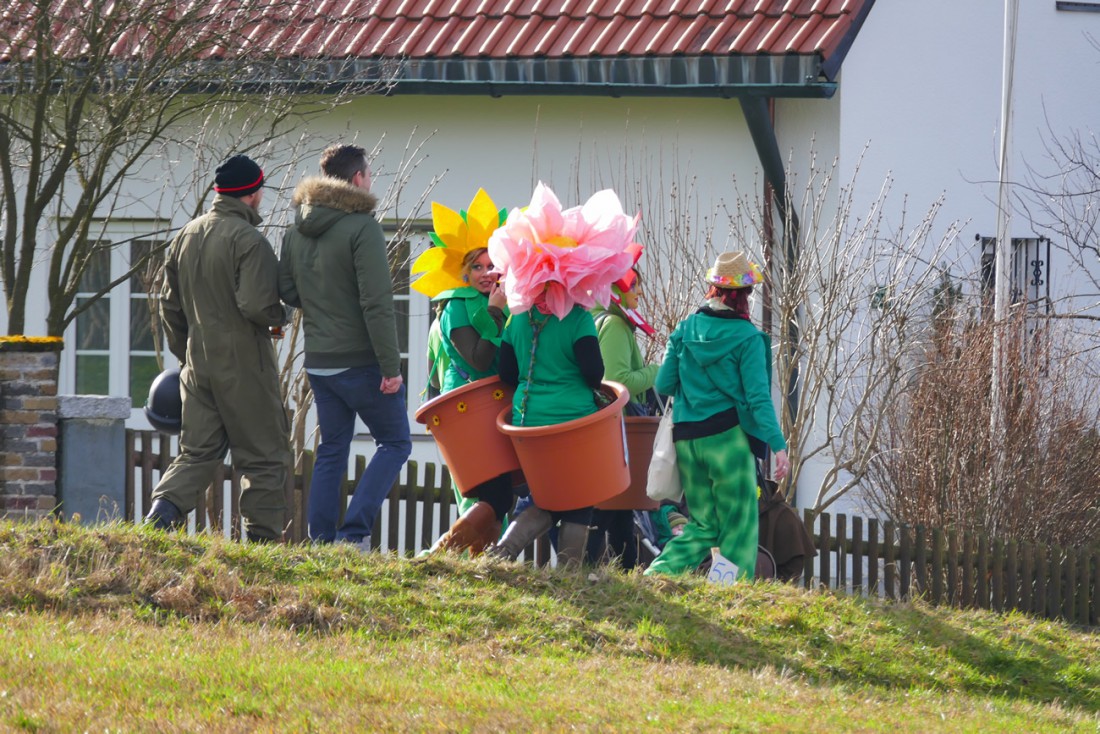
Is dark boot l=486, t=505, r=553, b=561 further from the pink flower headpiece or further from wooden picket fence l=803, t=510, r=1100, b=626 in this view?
wooden picket fence l=803, t=510, r=1100, b=626

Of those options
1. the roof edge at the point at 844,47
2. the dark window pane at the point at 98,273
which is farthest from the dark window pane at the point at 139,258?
the roof edge at the point at 844,47

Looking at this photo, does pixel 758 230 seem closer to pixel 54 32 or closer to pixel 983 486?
pixel 983 486

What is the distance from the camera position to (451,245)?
303 inches

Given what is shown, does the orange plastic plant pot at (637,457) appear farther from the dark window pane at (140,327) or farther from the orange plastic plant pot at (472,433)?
the dark window pane at (140,327)

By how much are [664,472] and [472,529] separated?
950mm

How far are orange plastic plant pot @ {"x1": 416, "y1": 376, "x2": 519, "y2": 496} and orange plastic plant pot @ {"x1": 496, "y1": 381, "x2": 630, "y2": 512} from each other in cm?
9

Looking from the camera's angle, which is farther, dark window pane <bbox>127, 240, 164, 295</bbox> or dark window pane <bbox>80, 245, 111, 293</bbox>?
dark window pane <bbox>80, 245, 111, 293</bbox>

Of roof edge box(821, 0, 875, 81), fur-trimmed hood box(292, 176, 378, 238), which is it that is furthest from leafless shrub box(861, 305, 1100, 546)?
fur-trimmed hood box(292, 176, 378, 238)

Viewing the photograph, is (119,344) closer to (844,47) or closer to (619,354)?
(844,47)

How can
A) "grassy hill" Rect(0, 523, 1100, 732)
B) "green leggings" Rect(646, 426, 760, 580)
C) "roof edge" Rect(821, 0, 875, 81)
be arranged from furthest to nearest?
1. "roof edge" Rect(821, 0, 875, 81)
2. "green leggings" Rect(646, 426, 760, 580)
3. "grassy hill" Rect(0, 523, 1100, 732)

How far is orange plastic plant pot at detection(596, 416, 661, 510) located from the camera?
803cm

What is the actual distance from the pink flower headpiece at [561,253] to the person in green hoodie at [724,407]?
537mm

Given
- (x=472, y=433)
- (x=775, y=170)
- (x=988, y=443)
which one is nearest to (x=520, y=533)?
(x=472, y=433)

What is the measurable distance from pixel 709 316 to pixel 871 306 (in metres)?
3.28
